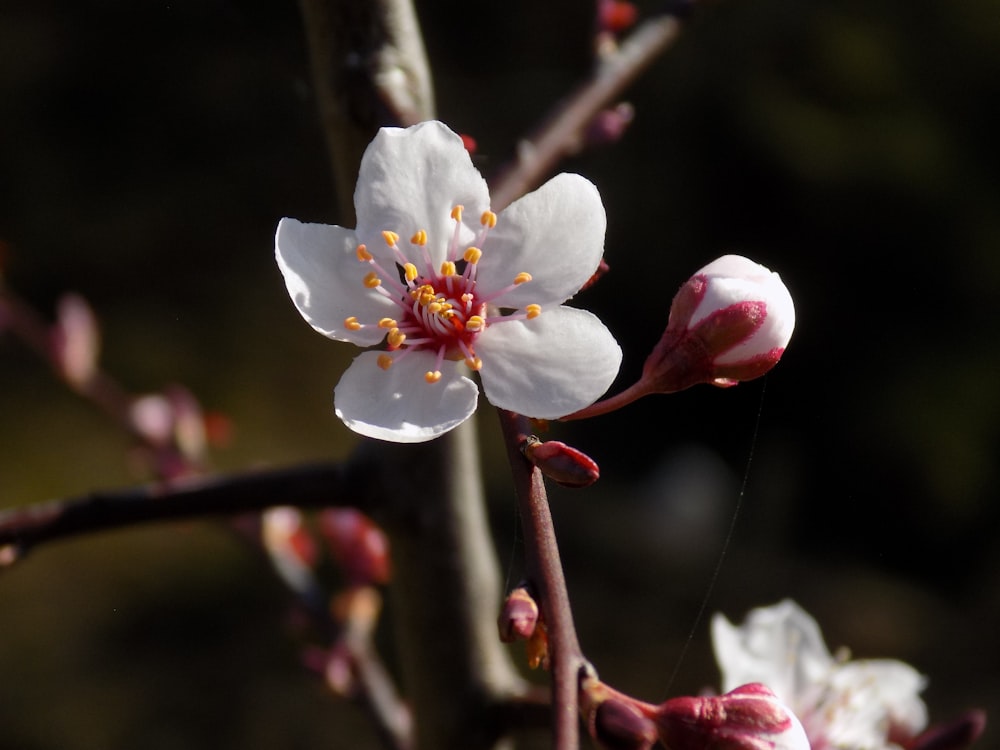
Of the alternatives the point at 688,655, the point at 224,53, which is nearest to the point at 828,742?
the point at 688,655

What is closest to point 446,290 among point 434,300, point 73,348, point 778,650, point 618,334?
point 434,300

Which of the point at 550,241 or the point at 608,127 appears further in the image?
the point at 608,127

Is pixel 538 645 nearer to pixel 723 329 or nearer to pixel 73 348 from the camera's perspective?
pixel 723 329

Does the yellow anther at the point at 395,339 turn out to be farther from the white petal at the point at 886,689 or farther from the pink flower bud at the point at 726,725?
the white petal at the point at 886,689

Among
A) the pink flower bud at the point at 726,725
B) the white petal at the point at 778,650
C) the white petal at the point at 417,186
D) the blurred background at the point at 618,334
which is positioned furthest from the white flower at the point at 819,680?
the blurred background at the point at 618,334

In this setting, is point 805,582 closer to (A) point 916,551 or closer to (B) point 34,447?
(A) point 916,551

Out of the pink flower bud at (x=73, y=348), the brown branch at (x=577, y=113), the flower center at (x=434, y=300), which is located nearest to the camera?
the flower center at (x=434, y=300)
